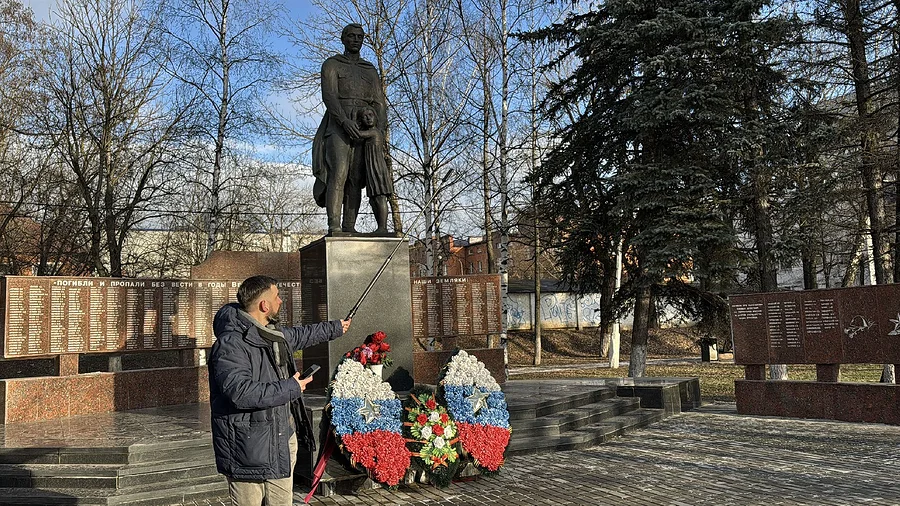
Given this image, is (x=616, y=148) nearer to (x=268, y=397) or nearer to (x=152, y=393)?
(x=152, y=393)

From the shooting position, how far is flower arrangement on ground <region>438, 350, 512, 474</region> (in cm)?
635

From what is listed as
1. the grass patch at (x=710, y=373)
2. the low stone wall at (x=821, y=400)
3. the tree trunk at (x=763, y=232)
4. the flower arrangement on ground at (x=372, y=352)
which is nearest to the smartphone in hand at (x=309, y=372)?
the flower arrangement on ground at (x=372, y=352)

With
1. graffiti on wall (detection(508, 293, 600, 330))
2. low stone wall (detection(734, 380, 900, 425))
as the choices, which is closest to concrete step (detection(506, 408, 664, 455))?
low stone wall (detection(734, 380, 900, 425))

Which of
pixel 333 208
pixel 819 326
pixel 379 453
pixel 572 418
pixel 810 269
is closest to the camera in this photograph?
pixel 379 453

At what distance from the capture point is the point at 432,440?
20.4ft

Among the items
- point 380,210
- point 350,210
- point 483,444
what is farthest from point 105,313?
point 483,444

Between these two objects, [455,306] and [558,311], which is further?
[558,311]

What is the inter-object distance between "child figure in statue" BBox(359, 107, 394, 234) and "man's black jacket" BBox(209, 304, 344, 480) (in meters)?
4.65

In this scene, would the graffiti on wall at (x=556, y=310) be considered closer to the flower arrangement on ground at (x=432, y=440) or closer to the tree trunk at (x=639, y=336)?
the tree trunk at (x=639, y=336)

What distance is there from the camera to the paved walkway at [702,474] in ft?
18.9

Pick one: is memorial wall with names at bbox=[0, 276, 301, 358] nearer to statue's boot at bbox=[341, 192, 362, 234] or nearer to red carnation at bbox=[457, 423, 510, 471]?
statue's boot at bbox=[341, 192, 362, 234]

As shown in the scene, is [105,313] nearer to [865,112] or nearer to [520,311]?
[865,112]

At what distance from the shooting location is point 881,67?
12570 millimetres

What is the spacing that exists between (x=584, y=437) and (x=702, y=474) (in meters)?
1.87
